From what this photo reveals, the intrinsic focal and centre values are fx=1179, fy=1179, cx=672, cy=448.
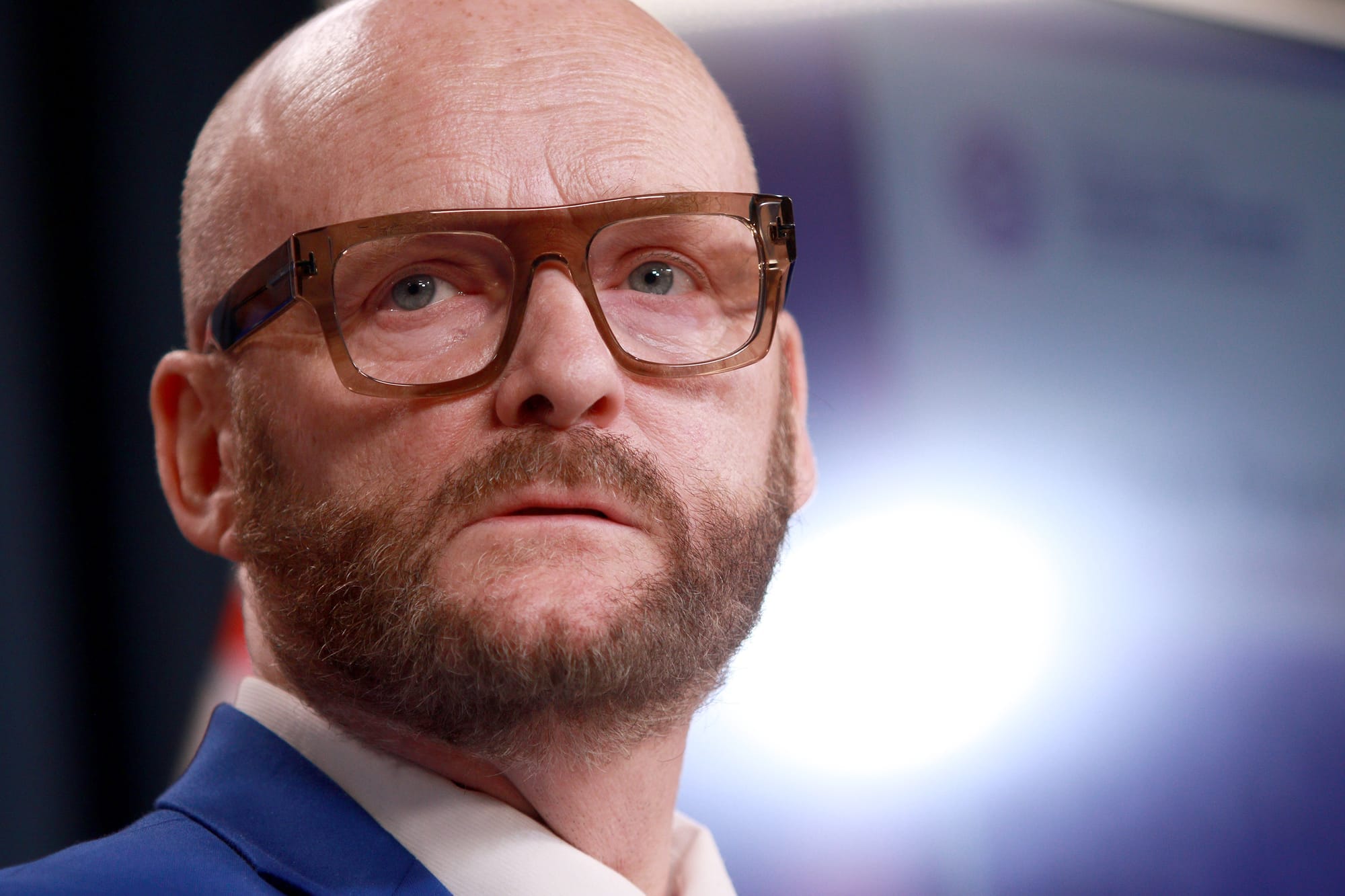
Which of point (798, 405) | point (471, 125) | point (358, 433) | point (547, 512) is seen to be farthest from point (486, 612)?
point (798, 405)

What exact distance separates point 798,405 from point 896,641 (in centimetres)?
87

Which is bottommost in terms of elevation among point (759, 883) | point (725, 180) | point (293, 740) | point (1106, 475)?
point (759, 883)

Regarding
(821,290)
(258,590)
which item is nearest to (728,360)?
(258,590)

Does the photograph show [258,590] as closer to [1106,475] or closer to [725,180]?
[725,180]

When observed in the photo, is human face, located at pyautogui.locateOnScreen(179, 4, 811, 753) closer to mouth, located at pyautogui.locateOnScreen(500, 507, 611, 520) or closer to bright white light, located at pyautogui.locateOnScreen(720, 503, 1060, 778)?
mouth, located at pyautogui.locateOnScreen(500, 507, 611, 520)

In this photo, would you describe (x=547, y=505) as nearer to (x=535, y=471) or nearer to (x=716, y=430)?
(x=535, y=471)

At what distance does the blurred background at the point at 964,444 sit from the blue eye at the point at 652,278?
1.10 metres

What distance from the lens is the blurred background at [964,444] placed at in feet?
6.77

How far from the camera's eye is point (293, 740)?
1118 mm

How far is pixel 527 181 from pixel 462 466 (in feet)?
0.89

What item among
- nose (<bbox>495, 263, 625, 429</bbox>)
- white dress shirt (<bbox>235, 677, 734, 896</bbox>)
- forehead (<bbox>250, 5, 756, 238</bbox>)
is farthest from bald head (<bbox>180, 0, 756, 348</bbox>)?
white dress shirt (<bbox>235, 677, 734, 896</bbox>)

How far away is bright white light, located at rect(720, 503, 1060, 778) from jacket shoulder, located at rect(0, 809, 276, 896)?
1.22 metres

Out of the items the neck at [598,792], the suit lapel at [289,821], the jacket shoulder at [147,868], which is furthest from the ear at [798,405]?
the jacket shoulder at [147,868]

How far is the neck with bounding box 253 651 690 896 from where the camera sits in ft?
3.59
